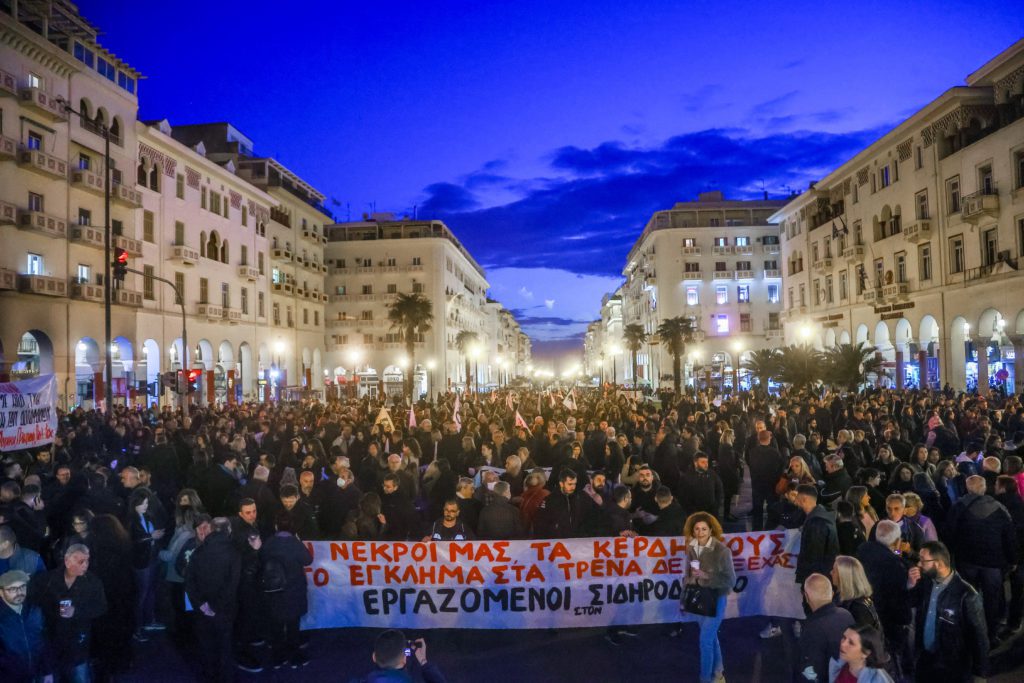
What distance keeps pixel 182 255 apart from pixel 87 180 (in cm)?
845

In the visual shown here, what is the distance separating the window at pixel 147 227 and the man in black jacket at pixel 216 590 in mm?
36225

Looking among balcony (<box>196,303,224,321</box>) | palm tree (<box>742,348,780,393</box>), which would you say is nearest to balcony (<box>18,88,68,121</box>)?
balcony (<box>196,303,224,321</box>)

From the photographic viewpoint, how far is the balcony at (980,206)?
3306 centimetres

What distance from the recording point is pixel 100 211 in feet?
113

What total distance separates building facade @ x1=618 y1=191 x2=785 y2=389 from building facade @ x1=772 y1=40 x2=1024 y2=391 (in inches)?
875

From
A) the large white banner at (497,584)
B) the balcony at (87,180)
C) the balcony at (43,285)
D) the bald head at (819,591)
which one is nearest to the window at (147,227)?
the balcony at (87,180)

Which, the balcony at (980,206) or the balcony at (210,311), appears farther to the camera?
the balcony at (210,311)

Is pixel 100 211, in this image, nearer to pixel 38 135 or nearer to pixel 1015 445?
pixel 38 135

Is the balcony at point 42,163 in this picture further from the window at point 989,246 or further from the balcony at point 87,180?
the window at point 989,246

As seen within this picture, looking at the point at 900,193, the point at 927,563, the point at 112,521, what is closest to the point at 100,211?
the point at 112,521

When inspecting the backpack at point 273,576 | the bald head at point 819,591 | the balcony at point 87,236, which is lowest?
the backpack at point 273,576

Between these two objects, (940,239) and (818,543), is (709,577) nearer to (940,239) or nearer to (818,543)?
(818,543)

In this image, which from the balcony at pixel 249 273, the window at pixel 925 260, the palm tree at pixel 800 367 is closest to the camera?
the palm tree at pixel 800 367

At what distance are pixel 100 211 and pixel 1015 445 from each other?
36.0 m
